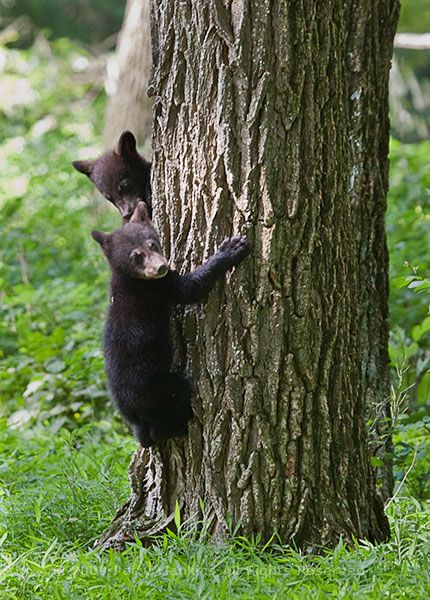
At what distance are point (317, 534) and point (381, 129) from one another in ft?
7.53

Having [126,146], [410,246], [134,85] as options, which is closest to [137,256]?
[126,146]

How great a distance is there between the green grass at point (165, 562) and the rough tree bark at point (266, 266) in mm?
190

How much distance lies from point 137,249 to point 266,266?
2.27 feet

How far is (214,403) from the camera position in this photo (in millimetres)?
3961

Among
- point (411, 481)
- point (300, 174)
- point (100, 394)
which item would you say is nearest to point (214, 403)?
point (300, 174)

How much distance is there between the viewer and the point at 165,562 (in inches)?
147

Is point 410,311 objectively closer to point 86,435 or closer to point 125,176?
point 125,176

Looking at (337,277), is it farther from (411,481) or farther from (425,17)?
(425,17)

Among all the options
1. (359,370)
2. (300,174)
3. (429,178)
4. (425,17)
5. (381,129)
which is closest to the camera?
(300,174)

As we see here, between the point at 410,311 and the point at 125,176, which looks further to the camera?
the point at 410,311

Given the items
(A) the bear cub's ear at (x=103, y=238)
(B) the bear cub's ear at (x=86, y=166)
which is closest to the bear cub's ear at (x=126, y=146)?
(B) the bear cub's ear at (x=86, y=166)

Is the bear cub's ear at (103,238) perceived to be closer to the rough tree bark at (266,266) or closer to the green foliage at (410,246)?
the rough tree bark at (266,266)

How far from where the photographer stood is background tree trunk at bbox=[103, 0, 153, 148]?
464 inches

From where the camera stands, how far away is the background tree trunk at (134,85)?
38.7 ft
